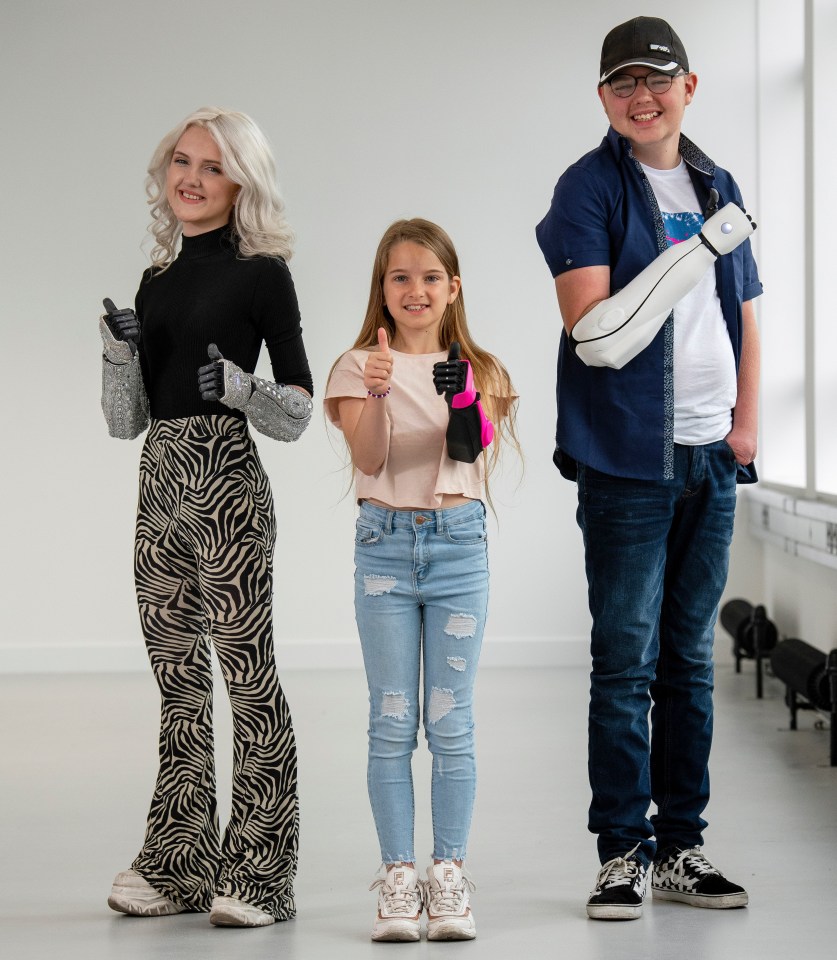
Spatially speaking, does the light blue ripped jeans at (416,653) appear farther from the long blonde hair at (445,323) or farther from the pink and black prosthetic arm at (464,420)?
the long blonde hair at (445,323)

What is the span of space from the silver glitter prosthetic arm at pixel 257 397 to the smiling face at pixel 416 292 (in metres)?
0.23

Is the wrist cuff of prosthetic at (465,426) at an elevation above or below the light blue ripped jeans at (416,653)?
above

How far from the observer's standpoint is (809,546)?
14.3ft

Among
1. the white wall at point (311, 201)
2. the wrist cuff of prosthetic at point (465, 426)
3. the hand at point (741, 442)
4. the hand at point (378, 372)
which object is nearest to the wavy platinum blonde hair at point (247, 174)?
the hand at point (378, 372)

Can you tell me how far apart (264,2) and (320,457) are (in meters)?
2.13

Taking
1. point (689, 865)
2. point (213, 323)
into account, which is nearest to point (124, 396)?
point (213, 323)

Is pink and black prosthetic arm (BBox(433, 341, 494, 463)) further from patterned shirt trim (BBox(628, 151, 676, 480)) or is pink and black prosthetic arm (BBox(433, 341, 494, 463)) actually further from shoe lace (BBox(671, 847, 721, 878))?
shoe lace (BBox(671, 847, 721, 878))

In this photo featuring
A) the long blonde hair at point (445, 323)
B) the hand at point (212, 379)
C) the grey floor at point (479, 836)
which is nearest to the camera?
the hand at point (212, 379)

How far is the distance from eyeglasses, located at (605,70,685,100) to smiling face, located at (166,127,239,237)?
696 millimetres

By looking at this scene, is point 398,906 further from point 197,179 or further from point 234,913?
point 197,179

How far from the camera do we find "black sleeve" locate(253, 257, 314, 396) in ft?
7.18

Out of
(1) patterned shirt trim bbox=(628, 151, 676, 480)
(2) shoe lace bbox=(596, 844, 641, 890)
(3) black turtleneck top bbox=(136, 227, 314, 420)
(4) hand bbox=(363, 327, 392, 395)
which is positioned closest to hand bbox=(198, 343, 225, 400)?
(3) black turtleneck top bbox=(136, 227, 314, 420)

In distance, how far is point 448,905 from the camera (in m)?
2.12

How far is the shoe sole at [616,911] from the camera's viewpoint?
2.21m
